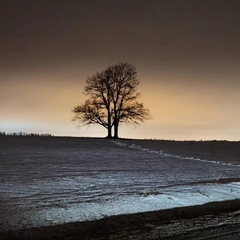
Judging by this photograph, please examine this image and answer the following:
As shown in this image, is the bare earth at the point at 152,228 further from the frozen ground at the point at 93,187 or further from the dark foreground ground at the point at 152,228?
the frozen ground at the point at 93,187

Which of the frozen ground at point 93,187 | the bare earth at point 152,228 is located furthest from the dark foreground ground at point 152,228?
the frozen ground at point 93,187

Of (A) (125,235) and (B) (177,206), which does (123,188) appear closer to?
(B) (177,206)

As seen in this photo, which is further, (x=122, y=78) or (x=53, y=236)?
(x=122, y=78)

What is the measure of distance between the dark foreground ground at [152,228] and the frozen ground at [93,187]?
1.19ft

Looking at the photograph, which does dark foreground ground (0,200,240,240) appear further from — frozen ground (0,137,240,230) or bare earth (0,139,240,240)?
frozen ground (0,137,240,230)

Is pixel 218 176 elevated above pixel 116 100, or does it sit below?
below

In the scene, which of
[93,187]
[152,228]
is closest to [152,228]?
[152,228]

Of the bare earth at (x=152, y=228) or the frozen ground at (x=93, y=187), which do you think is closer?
the bare earth at (x=152, y=228)

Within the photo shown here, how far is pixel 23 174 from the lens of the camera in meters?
12.4

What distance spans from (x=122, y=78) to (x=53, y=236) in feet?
153

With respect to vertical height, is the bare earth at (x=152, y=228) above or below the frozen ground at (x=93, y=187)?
below

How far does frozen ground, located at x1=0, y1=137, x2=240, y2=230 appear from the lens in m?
8.02

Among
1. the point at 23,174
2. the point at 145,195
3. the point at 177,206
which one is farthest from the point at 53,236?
the point at 23,174

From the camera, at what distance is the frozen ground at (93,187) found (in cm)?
802
